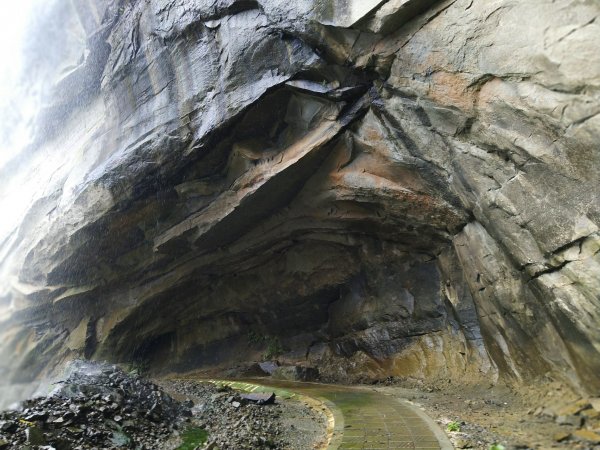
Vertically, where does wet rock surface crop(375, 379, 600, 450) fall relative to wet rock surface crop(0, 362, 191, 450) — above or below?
below

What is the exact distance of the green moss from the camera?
25.9 feet

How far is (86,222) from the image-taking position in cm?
1519

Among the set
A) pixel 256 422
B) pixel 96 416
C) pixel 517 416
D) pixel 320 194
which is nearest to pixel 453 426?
pixel 517 416

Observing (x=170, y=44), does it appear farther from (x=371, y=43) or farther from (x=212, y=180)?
(x=371, y=43)

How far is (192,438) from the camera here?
330 inches

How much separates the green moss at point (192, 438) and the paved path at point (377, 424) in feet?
8.49

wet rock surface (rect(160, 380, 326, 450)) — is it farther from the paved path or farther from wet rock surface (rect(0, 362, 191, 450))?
wet rock surface (rect(0, 362, 191, 450))

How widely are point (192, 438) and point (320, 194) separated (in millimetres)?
7247

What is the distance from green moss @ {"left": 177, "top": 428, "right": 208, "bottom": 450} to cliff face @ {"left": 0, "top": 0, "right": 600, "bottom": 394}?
6.60m

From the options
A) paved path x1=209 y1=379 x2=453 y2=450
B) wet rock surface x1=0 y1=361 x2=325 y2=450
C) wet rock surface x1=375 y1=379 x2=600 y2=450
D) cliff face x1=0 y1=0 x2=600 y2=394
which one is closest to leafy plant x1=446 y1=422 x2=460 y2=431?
wet rock surface x1=375 y1=379 x2=600 y2=450

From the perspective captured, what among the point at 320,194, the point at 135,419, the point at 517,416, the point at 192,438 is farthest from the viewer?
the point at 320,194

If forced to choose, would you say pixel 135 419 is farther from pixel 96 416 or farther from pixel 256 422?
pixel 256 422

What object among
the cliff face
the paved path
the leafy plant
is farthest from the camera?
the leafy plant

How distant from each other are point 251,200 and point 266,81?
3686mm
